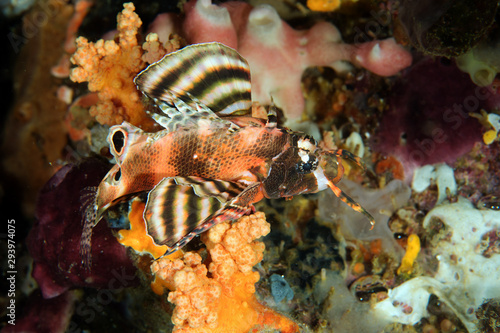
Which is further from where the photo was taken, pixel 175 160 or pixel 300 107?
pixel 300 107

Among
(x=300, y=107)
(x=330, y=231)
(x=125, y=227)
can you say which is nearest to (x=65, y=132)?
(x=125, y=227)

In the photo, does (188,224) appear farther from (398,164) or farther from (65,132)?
(65,132)

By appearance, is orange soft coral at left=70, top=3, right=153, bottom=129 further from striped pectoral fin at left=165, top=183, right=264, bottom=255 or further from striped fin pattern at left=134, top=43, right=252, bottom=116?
striped pectoral fin at left=165, top=183, right=264, bottom=255

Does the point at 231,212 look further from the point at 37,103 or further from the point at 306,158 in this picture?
the point at 37,103

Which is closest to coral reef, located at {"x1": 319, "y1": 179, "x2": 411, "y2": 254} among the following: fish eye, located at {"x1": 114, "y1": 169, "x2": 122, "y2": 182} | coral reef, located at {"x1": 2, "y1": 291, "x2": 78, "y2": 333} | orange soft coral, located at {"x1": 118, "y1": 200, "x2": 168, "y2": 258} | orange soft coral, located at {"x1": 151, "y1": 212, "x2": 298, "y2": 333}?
orange soft coral, located at {"x1": 151, "y1": 212, "x2": 298, "y2": 333}

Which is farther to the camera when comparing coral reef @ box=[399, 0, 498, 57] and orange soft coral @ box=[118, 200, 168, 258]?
orange soft coral @ box=[118, 200, 168, 258]

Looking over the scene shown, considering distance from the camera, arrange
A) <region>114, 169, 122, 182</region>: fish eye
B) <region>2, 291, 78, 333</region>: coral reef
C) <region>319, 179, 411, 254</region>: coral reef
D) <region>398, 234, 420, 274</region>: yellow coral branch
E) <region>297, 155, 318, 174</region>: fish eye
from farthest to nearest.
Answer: <region>2, 291, 78, 333</region>: coral reef, <region>319, 179, 411, 254</region>: coral reef, <region>398, 234, 420, 274</region>: yellow coral branch, <region>114, 169, 122, 182</region>: fish eye, <region>297, 155, 318, 174</region>: fish eye
